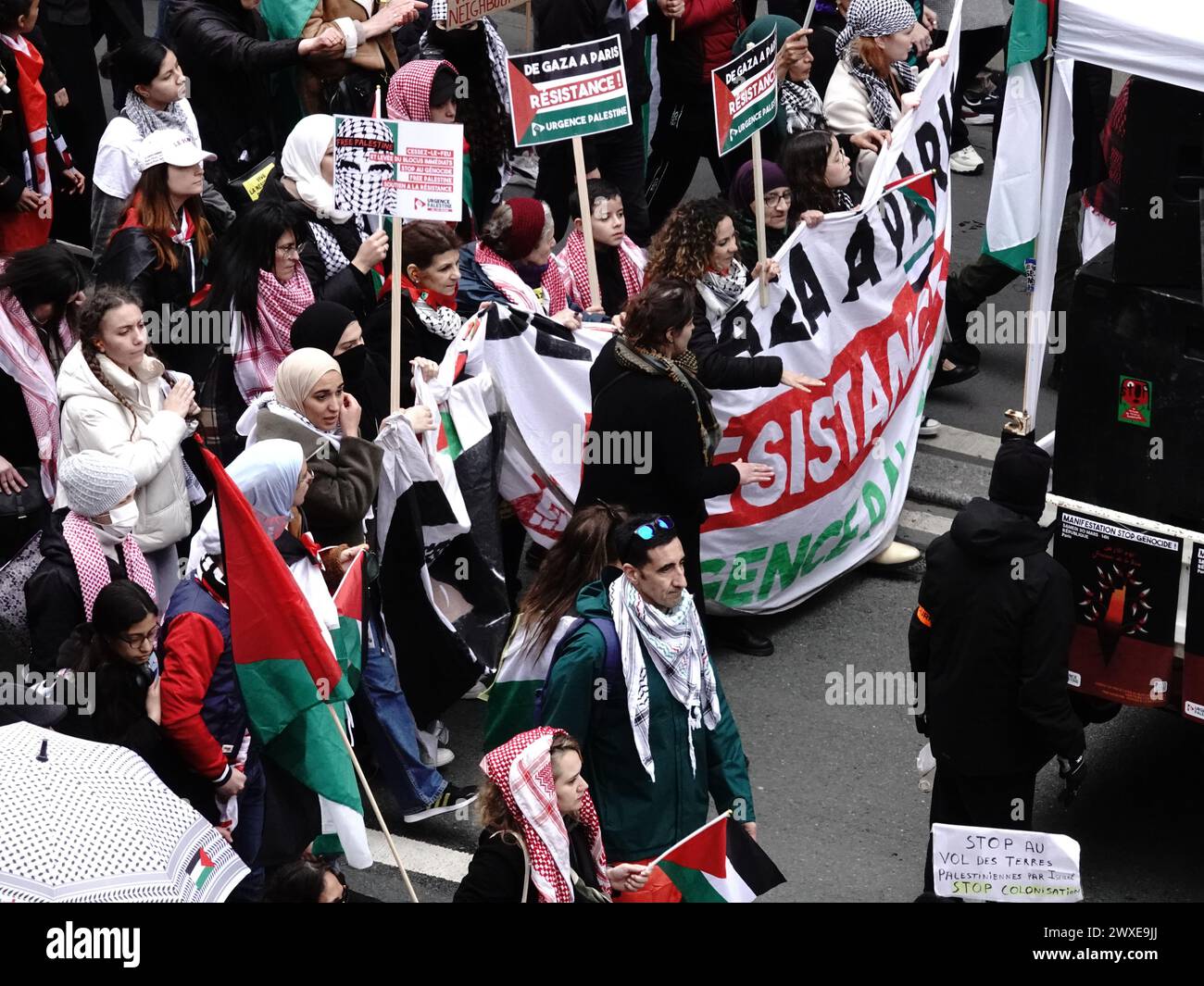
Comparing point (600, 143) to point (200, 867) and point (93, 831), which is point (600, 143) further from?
point (93, 831)

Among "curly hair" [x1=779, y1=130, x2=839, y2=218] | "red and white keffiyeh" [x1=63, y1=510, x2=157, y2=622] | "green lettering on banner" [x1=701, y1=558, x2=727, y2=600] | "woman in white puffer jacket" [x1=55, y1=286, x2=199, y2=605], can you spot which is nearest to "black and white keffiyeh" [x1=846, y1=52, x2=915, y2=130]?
"curly hair" [x1=779, y1=130, x2=839, y2=218]

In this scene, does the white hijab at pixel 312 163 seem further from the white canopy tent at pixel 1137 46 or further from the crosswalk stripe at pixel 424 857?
the white canopy tent at pixel 1137 46

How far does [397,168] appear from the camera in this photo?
274 inches

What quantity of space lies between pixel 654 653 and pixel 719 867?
25.0 inches

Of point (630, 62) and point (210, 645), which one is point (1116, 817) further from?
point (630, 62)

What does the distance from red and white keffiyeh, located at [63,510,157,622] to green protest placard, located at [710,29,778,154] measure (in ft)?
11.0

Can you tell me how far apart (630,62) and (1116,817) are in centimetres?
535

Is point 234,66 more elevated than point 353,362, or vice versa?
point 234,66

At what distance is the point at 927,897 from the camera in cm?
598

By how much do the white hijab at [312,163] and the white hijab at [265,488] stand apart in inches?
94.6

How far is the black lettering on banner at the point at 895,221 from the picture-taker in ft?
27.7

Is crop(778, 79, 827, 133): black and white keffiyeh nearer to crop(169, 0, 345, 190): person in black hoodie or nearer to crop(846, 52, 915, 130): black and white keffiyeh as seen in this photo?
crop(846, 52, 915, 130): black and white keffiyeh

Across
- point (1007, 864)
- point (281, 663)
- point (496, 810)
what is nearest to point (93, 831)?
point (496, 810)

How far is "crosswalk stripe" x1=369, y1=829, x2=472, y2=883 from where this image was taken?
259 inches
